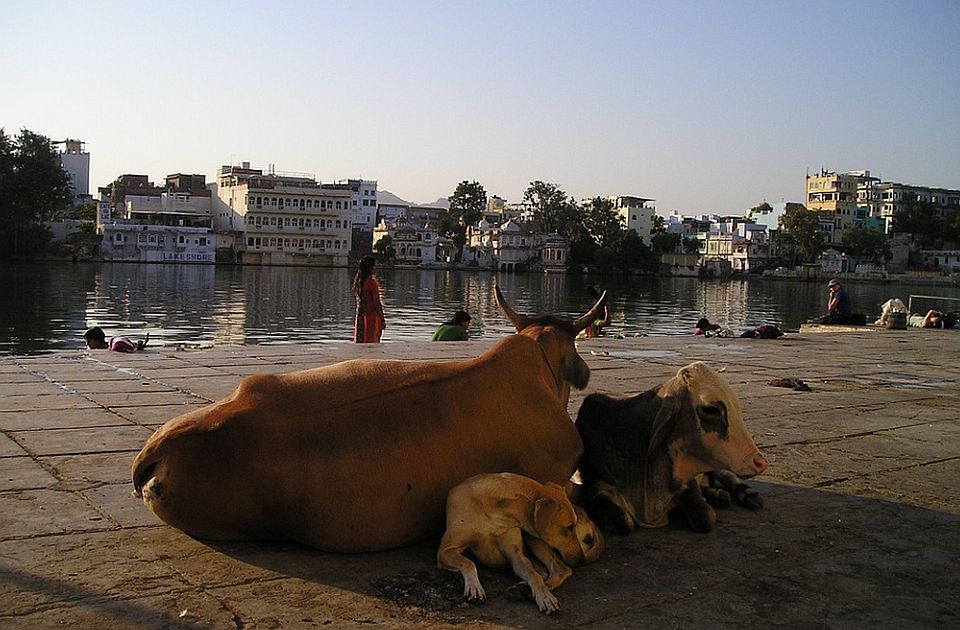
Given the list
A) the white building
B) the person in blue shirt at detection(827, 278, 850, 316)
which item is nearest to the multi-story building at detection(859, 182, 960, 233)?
the white building

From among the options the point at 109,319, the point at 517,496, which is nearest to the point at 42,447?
the point at 517,496

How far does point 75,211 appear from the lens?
10438 cm

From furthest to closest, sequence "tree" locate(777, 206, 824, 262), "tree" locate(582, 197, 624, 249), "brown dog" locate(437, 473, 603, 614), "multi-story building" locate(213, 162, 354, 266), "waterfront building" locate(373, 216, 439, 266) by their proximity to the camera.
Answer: "tree" locate(777, 206, 824, 262)
"tree" locate(582, 197, 624, 249)
"waterfront building" locate(373, 216, 439, 266)
"multi-story building" locate(213, 162, 354, 266)
"brown dog" locate(437, 473, 603, 614)

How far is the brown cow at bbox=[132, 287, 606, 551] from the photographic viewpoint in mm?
3691

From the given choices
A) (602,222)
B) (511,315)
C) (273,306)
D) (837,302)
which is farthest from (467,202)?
(511,315)

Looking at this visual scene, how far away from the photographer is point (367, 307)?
1333 cm

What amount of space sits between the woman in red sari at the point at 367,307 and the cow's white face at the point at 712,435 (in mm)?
8679

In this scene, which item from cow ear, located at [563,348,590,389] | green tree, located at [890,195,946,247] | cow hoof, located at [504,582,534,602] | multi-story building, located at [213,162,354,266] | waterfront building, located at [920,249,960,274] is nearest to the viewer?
cow hoof, located at [504,582,534,602]

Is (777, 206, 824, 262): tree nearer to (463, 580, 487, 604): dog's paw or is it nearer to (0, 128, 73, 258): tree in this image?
(0, 128, 73, 258): tree

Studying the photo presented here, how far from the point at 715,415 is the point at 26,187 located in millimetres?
86761

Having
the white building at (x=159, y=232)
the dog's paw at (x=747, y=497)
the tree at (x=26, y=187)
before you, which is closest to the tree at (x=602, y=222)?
the white building at (x=159, y=232)

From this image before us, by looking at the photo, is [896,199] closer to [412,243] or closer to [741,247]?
[741,247]

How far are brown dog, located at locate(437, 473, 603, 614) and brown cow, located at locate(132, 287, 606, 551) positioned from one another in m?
0.22

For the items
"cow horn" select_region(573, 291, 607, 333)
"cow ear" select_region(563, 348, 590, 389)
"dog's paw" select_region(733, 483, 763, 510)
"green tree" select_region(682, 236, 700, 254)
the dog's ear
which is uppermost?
"green tree" select_region(682, 236, 700, 254)
